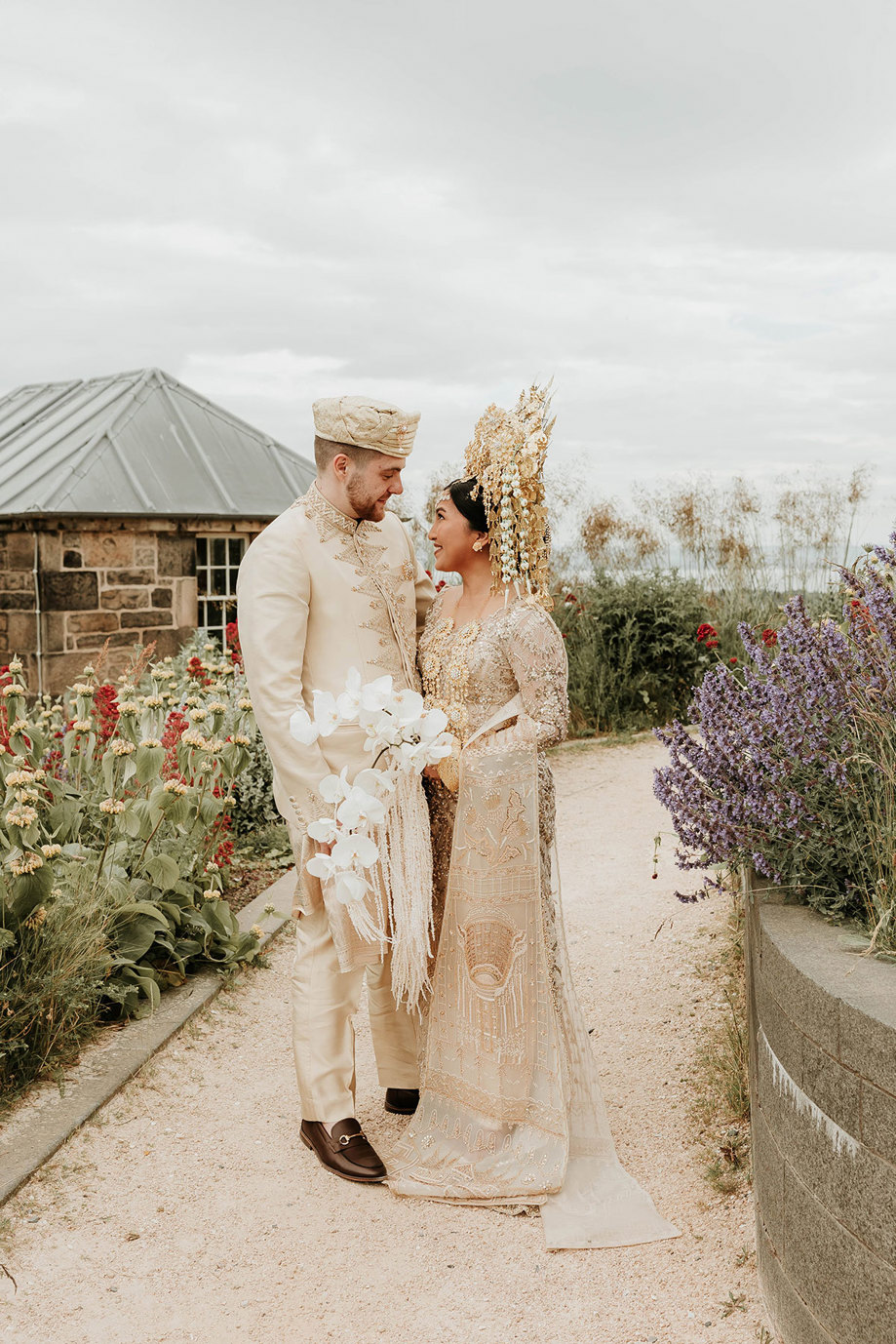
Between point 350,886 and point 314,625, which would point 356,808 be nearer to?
point 350,886

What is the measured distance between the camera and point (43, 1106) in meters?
3.42

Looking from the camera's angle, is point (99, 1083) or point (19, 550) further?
point (19, 550)

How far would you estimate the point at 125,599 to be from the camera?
9719 mm

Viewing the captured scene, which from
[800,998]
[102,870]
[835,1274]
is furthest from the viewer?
[102,870]

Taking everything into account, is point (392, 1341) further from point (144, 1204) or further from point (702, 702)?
point (702, 702)

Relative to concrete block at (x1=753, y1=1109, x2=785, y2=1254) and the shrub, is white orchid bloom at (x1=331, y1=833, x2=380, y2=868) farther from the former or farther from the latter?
the shrub

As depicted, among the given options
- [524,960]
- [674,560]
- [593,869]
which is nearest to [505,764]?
[524,960]

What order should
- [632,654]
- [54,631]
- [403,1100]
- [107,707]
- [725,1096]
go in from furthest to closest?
[632,654]
[54,631]
[107,707]
[403,1100]
[725,1096]

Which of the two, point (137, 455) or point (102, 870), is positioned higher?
point (137, 455)

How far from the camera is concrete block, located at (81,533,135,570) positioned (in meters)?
9.51

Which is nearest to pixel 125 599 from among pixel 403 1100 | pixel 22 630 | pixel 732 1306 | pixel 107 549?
pixel 107 549

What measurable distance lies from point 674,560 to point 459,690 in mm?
9981

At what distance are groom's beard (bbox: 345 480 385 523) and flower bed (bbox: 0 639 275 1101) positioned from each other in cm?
134

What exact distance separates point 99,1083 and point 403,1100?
963 mm
